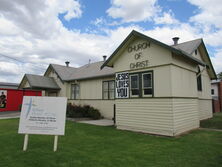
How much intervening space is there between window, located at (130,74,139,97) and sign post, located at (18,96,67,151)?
4413 mm

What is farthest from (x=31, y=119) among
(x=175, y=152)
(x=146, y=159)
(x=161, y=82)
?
(x=161, y=82)

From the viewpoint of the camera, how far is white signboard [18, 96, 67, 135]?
4895 millimetres

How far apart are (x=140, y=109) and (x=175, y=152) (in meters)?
3.33

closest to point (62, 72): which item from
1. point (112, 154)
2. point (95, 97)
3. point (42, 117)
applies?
point (95, 97)

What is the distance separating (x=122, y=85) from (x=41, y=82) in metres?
11.4

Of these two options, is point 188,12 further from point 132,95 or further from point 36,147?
point 36,147

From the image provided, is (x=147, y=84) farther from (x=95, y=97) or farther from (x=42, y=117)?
(x=95, y=97)

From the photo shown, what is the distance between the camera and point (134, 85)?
8484 mm

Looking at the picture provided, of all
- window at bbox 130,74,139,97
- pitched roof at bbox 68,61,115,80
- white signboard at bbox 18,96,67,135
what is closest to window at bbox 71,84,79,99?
pitched roof at bbox 68,61,115,80

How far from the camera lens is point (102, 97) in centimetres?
1319

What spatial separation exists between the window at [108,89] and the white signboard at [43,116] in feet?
25.3

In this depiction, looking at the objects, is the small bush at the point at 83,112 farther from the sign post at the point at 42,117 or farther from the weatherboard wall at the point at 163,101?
the sign post at the point at 42,117

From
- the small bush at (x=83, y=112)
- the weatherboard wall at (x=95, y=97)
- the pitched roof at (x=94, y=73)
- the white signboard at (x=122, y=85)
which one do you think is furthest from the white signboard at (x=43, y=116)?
the small bush at (x=83, y=112)

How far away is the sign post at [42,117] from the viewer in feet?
16.0
